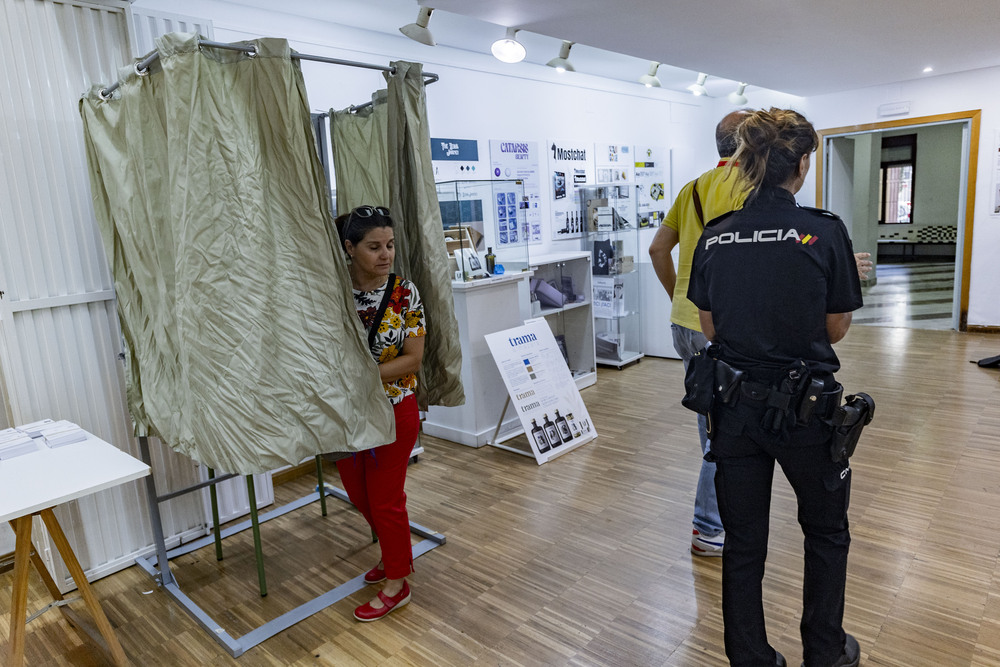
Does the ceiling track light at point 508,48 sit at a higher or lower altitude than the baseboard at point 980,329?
higher

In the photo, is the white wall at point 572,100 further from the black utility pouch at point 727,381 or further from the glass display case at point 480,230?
the black utility pouch at point 727,381

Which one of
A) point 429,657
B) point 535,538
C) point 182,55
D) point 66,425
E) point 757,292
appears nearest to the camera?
point 757,292

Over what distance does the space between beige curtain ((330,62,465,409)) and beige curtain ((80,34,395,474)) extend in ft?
1.87

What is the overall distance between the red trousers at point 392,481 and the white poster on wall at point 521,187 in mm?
2707

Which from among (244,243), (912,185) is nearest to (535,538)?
(244,243)

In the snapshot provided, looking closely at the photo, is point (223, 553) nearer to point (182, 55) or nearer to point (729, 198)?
point (182, 55)

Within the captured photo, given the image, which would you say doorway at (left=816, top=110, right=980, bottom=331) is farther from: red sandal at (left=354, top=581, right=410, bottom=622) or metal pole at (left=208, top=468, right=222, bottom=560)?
metal pole at (left=208, top=468, right=222, bottom=560)

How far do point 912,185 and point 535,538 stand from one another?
46.9ft

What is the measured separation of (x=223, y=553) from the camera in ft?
10.1

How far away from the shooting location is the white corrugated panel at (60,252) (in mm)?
2543

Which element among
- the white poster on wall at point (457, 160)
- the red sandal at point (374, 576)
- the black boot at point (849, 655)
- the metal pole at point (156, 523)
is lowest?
the red sandal at point (374, 576)

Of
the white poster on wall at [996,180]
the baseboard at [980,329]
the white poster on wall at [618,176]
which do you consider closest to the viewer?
the white poster on wall at [618,176]

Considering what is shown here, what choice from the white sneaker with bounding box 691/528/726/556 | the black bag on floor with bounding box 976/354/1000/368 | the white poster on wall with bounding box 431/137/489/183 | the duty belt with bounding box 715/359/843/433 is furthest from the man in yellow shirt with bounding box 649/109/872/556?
the black bag on floor with bounding box 976/354/1000/368

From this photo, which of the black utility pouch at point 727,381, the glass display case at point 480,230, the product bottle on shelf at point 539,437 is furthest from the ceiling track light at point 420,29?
the black utility pouch at point 727,381
